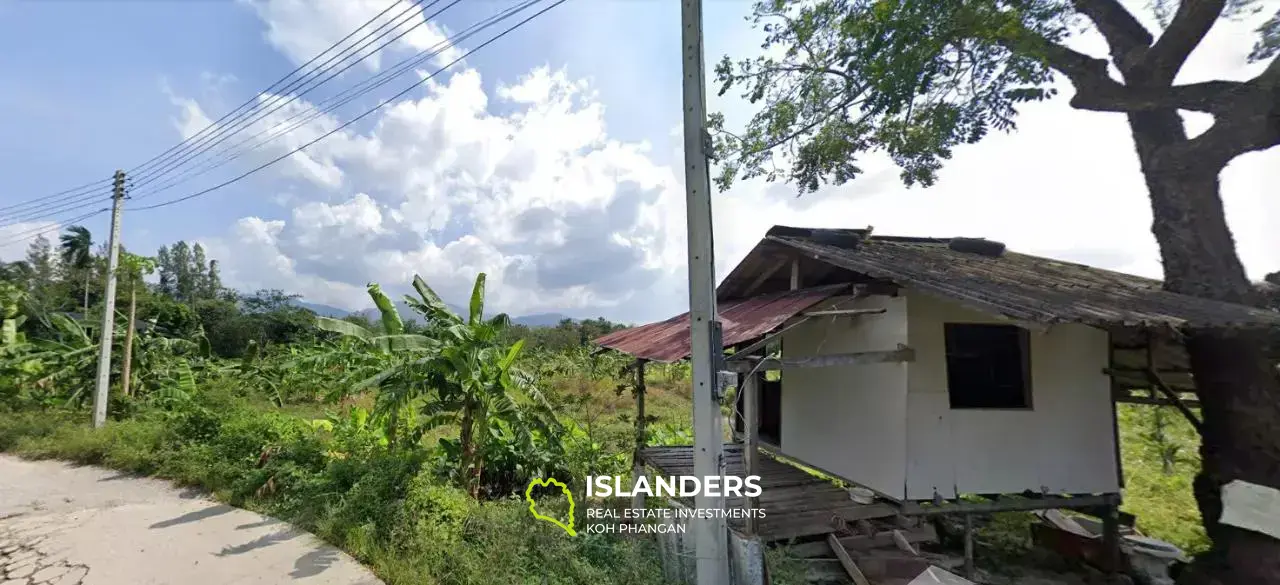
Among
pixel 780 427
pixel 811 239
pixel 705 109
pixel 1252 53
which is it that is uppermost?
pixel 1252 53

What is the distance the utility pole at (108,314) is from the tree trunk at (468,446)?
29.1ft

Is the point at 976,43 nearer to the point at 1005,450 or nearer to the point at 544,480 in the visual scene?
the point at 1005,450

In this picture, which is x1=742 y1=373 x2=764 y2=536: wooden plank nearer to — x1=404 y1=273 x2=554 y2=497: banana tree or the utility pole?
x1=404 y1=273 x2=554 y2=497: banana tree

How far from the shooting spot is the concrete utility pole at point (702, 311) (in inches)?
149

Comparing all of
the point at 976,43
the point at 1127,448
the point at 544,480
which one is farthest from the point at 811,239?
the point at 1127,448

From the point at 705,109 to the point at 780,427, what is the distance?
5.63 meters

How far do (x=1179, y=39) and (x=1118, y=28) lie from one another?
757 mm

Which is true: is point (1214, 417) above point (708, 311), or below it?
below

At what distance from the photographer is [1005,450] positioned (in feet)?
17.7

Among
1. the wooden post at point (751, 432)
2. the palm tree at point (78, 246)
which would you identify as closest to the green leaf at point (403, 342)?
the wooden post at point (751, 432)

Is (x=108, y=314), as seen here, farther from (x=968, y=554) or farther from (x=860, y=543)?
(x=968, y=554)

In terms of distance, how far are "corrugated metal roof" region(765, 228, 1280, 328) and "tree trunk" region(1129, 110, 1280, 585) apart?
1.19ft

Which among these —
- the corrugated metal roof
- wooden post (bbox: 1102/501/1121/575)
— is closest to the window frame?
the corrugated metal roof

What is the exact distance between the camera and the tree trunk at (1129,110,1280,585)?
527cm
